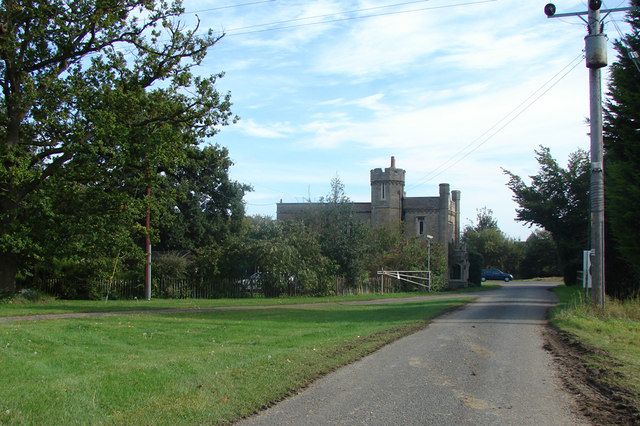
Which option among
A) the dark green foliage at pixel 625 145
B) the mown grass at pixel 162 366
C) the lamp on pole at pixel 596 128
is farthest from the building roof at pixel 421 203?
the mown grass at pixel 162 366

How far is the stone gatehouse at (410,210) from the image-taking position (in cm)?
6169

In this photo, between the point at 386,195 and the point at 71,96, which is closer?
the point at 71,96

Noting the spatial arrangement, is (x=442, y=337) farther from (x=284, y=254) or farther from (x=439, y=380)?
(x=284, y=254)

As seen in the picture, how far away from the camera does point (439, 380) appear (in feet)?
30.6

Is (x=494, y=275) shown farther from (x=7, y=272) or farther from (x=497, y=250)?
(x=7, y=272)

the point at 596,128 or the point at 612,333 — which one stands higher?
the point at 596,128

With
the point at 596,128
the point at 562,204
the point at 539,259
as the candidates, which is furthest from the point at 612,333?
the point at 539,259

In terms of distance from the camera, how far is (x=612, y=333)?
15.5 meters

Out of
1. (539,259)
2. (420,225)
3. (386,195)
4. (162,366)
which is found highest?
(386,195)

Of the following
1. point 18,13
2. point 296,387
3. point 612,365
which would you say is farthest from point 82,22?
point 612,365

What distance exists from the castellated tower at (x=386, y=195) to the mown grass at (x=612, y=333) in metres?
40.0

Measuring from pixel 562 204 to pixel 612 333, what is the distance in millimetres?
42860

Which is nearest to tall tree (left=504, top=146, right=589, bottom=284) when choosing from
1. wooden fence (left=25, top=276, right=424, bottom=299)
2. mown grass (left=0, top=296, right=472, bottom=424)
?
wooden fence (left=25, top=276, right=424, bottom=299)

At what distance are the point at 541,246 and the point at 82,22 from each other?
7088 centimetres
